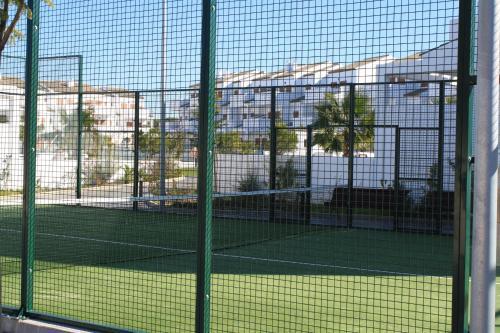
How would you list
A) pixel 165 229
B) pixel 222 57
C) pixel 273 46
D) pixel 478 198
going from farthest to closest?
pixel 165 229 < pixel 222 57 < pixel 273 46 < pixel 478 198

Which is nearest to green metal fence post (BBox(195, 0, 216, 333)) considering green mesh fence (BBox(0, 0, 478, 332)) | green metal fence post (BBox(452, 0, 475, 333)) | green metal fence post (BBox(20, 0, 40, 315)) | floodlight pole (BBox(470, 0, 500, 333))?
green mesh fence (BBox(0, 0, 478, 332))

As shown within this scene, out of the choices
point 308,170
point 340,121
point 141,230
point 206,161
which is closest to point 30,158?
point 206,161

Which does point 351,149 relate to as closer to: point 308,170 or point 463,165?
point 308,170

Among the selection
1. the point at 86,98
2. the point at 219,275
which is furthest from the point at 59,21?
the point at 86,98

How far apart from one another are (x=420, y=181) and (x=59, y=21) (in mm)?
10515

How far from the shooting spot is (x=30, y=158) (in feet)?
22.0

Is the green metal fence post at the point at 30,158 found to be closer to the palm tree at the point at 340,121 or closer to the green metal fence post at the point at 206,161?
the green metal fence post at the point at 206,161

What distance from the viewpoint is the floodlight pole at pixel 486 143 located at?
3.24 meters

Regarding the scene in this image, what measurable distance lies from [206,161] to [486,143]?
8.65 feet

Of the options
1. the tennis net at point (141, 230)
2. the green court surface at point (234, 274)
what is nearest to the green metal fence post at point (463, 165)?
the green court surface at point (234, 274)

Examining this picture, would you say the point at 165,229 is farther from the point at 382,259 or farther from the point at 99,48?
the point at 99,48

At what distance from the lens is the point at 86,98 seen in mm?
20859

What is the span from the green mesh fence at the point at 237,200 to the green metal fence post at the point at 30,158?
0.07ft

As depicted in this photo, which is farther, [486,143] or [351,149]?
[351,149]
